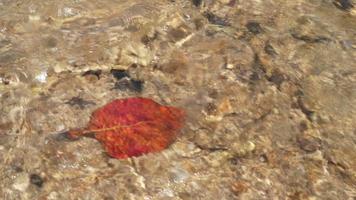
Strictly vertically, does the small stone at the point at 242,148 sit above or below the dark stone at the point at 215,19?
below

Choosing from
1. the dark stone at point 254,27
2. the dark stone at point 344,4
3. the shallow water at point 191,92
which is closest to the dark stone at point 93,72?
the shallow water at point 191,92

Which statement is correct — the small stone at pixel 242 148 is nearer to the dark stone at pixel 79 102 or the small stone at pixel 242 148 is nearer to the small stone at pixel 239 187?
the small stone at pixel 239 187

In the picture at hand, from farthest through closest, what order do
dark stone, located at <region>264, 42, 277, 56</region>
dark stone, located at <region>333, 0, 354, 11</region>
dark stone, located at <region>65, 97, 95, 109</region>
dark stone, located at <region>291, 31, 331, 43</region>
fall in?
dark stone, located at <region>333, 0, 354, 11</region>
dark stone, located at <region>291, 31, 331, 43</region>
dark stone, located at <region>264, 42, 277, 56</region>
dark stone, located at <region>65, 97, 95, 109</region>

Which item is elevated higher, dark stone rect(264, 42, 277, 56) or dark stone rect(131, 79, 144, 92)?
dark stone rect(264, 42, 277, 56)

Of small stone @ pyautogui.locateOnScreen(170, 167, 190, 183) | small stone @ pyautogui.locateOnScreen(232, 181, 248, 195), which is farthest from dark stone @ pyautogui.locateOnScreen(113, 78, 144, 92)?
small stone @ pyautogui.locateOnScreen(232, 181, 248, 195)

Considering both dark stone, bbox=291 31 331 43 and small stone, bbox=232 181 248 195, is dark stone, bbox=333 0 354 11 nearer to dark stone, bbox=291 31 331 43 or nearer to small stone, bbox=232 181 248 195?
dark stone, bbox=291 31 331 43

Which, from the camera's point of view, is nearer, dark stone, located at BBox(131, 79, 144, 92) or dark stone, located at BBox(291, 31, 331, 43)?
dark stone, located at BBox(131, 79, 144, 92)

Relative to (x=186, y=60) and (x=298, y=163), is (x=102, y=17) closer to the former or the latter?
(x=186, y=60)
